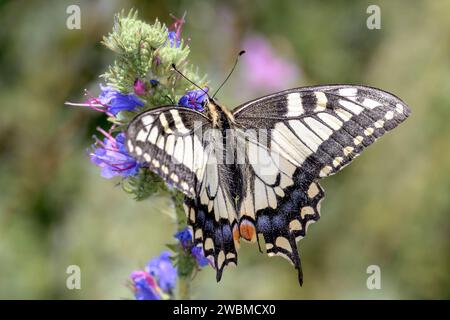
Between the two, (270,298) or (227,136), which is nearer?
(227,136)

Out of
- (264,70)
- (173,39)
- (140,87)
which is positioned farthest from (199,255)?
(264,70)

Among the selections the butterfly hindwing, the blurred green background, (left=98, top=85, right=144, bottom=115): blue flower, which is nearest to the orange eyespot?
the butterfly hindwing

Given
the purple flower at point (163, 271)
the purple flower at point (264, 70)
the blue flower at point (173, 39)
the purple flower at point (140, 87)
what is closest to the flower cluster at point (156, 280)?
the purple flower at point (163, 271)

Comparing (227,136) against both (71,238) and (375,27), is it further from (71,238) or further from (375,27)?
(375,27)

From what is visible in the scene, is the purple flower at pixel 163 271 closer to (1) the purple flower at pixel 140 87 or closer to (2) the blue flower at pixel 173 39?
(1) the purple flower at pixel 140 87

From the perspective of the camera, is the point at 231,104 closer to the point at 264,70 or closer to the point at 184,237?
the point at 264,70
